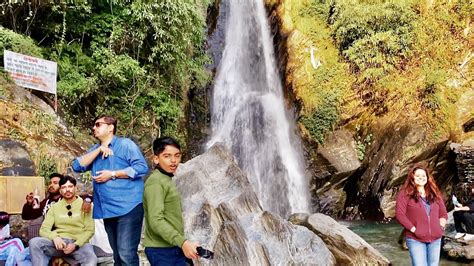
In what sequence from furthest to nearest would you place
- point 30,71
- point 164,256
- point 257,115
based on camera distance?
point 257,115, point 30,71, point 164,256

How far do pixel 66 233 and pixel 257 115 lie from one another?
35.0ft

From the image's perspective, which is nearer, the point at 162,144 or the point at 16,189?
the point at 162,144

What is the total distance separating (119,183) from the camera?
387cm

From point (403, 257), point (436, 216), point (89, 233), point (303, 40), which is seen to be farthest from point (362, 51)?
point (89, 233)

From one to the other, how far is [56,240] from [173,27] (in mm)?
7958

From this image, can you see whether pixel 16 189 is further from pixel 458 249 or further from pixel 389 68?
pixel 389 68

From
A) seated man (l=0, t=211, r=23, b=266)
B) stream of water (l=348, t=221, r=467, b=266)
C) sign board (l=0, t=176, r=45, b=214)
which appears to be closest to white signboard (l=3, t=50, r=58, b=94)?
sign board (l=0, t=176, r=45, b=214)

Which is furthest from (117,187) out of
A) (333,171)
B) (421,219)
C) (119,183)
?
(333,171)

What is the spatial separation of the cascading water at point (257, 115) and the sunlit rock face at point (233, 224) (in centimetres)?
526

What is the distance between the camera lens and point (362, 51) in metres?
14.3

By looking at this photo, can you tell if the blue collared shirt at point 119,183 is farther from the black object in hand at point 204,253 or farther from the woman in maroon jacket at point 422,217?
the woman in maroon jacket at point 422,217

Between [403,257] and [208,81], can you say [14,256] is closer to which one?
[403,257]

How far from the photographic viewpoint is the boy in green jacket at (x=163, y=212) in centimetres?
294

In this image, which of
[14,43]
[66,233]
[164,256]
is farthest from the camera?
[14,43]
